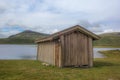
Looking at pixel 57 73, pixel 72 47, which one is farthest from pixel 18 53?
pixel 57 73

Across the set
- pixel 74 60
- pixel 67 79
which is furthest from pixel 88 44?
pixel 67 79

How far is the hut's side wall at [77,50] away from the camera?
69.7 ft

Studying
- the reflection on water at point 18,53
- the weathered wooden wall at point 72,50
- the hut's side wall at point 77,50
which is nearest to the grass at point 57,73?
the weathered wooden wall at point 72,50

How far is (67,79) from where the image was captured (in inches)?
564

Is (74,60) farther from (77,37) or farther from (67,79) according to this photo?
(67,79)

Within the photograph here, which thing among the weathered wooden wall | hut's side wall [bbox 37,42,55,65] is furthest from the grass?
hut's side wall [bbox 37,42,55,65]

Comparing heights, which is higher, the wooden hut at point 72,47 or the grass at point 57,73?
the wooden hut at point 72,47

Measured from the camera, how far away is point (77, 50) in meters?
21.7

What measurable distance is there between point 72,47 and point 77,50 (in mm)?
677

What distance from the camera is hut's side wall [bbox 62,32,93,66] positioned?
836 inches

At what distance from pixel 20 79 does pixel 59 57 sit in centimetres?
749

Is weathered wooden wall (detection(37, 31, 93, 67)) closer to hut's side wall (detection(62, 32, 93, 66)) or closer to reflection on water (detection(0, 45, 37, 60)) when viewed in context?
hut's side wall (detection(62, 32, 93, 66))

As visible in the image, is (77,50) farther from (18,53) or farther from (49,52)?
(18,53)

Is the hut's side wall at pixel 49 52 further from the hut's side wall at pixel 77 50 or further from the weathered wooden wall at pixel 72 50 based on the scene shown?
the hut's side wall at pixel 77 50
